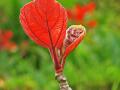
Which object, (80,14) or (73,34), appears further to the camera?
(80,14)

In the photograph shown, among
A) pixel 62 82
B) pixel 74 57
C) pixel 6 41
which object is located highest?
pixel 62 82

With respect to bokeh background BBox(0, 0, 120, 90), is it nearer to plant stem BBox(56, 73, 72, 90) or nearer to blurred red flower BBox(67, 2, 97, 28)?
blurred red flower BBox(67, 2, 97, 28)

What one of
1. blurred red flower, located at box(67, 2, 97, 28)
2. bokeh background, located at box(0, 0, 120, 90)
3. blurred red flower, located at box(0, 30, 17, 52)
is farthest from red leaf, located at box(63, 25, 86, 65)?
blurred red flower, located at box(0, 30, 17, 52)

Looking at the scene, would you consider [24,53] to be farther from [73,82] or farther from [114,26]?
[73,82]

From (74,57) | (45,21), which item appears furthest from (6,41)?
(45,21)

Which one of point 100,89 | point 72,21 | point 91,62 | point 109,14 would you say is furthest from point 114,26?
point 100,89

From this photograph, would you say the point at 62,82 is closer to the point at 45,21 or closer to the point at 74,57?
the point at 45,21
